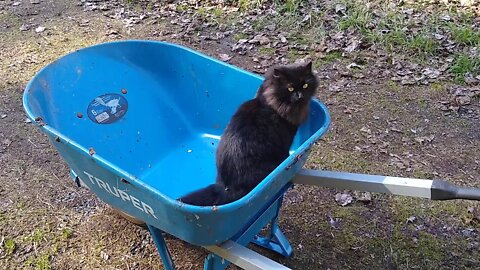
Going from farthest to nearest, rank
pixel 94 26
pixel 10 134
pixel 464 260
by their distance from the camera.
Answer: pixel 94 26, pixel 10 134, pixel 464 260

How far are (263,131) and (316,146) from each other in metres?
1.19

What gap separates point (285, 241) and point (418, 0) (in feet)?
11.1

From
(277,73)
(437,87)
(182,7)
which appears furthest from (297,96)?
(182,7)

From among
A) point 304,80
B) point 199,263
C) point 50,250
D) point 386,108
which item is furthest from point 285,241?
point 386,108

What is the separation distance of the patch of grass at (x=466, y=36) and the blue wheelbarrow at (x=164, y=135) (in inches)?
97.6

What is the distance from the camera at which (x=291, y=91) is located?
88.4 inches

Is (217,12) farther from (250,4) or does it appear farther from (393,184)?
(393,184)

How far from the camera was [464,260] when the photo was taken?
2.58m

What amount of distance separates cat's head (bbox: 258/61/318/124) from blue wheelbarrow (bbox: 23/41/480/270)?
0.35ft

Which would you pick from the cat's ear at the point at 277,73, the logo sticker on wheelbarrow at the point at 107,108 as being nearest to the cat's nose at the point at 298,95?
the cat's ear at the point at 277,73

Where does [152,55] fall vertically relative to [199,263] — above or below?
above

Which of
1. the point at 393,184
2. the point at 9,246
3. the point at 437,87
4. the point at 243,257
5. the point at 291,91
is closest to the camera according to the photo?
the point at 243,257

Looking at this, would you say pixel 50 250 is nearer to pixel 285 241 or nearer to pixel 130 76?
pixel 130 76

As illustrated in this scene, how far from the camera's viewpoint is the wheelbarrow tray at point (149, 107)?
245 centimetres
